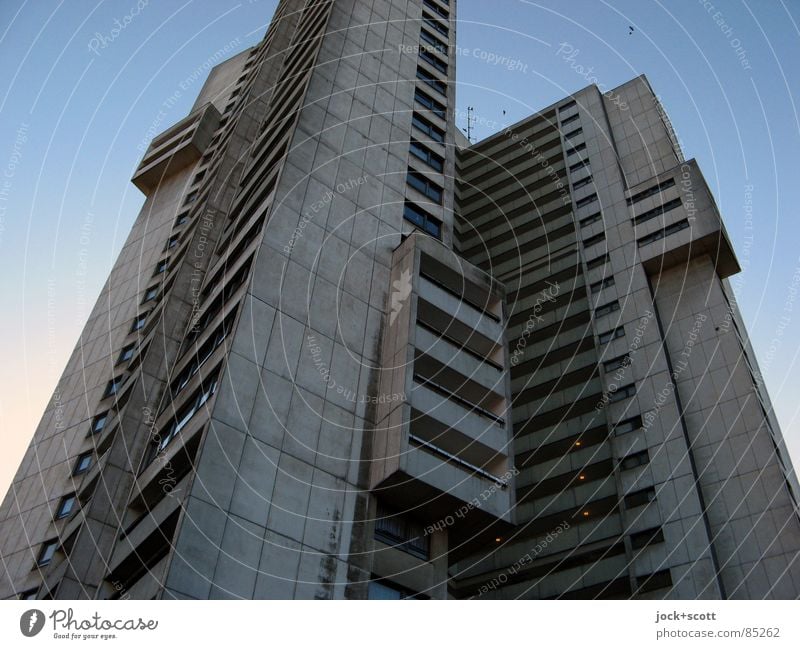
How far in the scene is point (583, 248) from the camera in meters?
61.6

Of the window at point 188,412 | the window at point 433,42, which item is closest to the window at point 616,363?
the window at point 433,42

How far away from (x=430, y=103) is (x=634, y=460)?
84.5 feet

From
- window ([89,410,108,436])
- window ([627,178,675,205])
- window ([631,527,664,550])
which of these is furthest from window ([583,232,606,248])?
window ([89,410,108,436])

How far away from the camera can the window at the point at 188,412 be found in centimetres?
2917

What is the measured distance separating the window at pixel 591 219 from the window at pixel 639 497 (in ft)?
80.7

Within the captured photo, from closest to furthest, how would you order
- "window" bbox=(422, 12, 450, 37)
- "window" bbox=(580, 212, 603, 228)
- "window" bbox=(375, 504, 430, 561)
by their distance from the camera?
"window" bbox=(375, 504, 430, 561) < "window" bbox=(422, 12, 450, 37) < "window" bbox=(580, 212, 603, 228)

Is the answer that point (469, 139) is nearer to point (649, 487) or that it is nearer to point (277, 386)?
point (649, 487)

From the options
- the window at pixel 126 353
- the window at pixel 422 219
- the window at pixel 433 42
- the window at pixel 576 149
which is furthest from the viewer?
the window at pixel 576 149

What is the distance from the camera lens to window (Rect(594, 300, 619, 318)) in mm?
56316

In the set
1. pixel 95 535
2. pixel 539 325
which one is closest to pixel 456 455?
pixel 95 535

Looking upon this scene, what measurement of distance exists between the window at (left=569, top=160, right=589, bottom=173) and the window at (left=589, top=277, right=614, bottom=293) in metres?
13.8

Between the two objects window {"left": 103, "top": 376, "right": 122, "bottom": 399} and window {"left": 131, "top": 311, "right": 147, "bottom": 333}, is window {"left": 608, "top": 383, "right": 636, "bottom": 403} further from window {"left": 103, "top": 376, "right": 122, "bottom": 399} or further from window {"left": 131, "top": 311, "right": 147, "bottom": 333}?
window {"left": 131, "top": 311, "right": 147, "bottom": 333}

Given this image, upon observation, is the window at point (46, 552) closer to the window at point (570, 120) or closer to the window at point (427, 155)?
the window at point (427, 155)

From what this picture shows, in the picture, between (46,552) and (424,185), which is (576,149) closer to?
(424,185)
